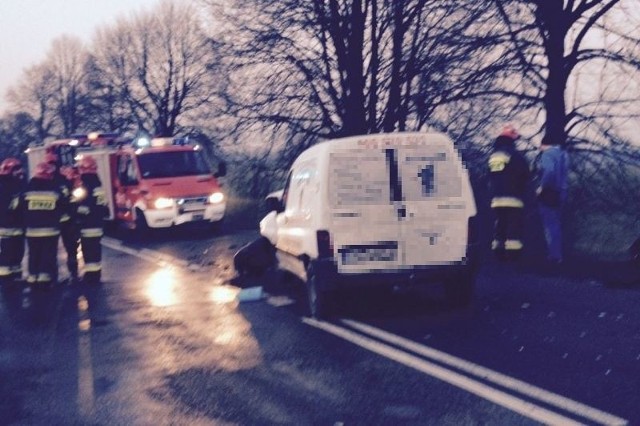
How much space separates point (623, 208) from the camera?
20328 millimetres

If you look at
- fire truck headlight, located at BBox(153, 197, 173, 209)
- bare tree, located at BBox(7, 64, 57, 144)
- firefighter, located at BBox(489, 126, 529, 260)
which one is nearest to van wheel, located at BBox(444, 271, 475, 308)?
firefighter, located at BBox(489, 126, 529, 260)

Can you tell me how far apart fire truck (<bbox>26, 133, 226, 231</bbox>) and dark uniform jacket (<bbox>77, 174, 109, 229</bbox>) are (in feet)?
19.5

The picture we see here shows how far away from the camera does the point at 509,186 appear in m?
11.5

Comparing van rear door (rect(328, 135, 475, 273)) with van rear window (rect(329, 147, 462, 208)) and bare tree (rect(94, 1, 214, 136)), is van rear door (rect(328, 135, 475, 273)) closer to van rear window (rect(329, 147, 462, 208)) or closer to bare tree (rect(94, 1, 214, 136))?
van rear window (rect(329, 147, 462, 208))

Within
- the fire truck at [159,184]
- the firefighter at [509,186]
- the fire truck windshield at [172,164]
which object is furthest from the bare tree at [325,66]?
the firefighter at [509,186]

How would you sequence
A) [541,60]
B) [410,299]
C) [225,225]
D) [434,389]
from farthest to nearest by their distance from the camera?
[225,225] → [541,60] → [410,299] → [434,389]

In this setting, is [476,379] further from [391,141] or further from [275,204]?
[275,204]

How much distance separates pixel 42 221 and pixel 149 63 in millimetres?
48496

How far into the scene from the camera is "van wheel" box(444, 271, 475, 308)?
27.7 feet

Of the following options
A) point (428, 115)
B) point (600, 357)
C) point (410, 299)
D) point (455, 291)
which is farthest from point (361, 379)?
point (428, 115)

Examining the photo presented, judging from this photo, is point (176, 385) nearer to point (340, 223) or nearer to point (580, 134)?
point (340, 223)

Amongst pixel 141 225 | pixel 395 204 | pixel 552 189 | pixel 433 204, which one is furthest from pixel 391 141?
pixel 141 225

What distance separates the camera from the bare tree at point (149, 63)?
54.8 meters

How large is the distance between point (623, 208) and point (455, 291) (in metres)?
13.2
